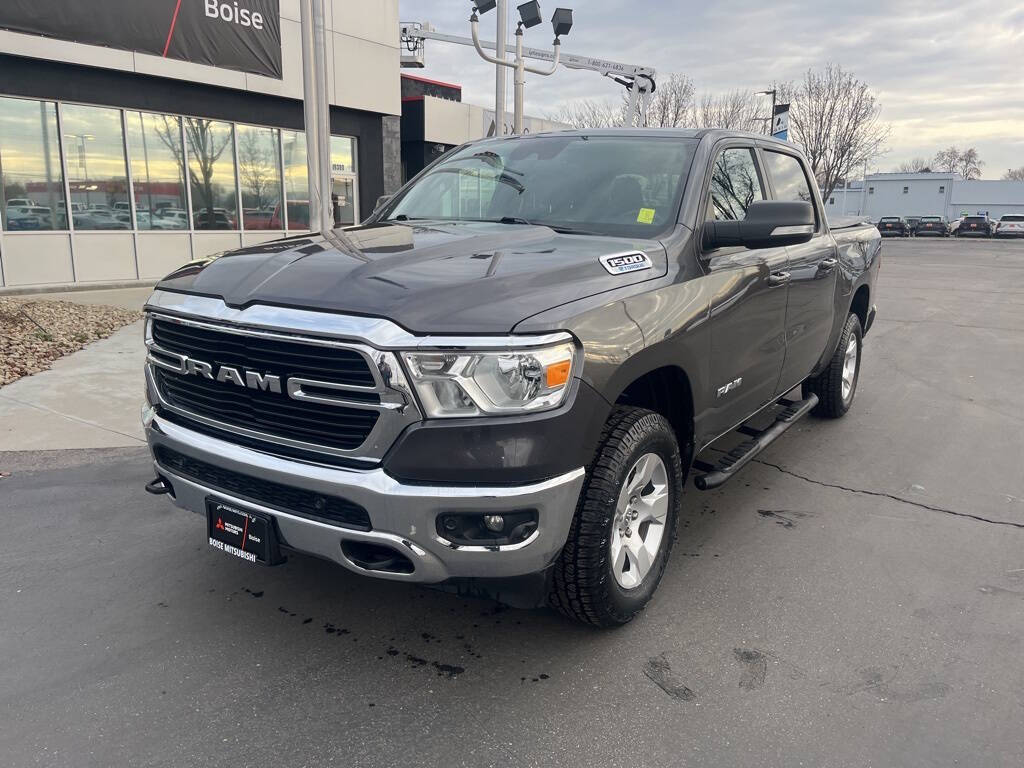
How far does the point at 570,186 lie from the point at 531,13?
1232cm

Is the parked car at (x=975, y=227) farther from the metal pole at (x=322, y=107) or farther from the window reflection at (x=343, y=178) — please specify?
the metal pole at (x=322, y=107)

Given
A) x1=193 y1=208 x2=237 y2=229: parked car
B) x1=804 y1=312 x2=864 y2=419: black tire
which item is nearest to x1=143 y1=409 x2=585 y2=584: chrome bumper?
x1=804 y1=312 x2=864 y2=419: black tire

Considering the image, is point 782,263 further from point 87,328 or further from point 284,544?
point 87,328

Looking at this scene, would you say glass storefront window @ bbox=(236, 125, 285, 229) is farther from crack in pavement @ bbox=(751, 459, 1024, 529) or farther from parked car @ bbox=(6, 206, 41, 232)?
crack in pavement @ bbox=(751, 459, 1024, 529)

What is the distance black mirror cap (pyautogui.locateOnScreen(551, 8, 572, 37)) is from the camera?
→ 47.6 feet

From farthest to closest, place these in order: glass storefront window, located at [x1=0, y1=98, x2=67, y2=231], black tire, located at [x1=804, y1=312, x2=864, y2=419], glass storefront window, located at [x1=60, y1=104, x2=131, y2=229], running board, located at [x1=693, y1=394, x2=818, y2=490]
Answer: glass storefront window, located at [x1=60, y1=104, x2=131, y2=229] → glass storefront window, located at [x1=0, y1=98, x2=67, y2=231] → black tire, located at [x1=804, y1=312, x2=864, y2=419] → running board, located at [x1=693, y1=394, x2=818, y2=490]

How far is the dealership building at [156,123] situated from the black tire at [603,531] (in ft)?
41.1

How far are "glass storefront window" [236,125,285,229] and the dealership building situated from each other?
1.2 inches

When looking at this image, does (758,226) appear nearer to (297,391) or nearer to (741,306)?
(741,306)

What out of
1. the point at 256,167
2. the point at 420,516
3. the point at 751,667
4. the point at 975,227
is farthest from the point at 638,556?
the point at 975,227

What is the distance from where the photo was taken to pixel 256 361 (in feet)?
8.75

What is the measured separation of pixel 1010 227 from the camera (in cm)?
4700

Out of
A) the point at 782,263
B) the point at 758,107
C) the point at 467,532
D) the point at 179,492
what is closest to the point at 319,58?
the point at 782,263

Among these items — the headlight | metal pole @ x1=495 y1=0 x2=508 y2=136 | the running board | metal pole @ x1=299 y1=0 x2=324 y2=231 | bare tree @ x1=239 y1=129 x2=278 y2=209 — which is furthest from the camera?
bare tree @ x1=239 y1=129 x2=278 y2=209
